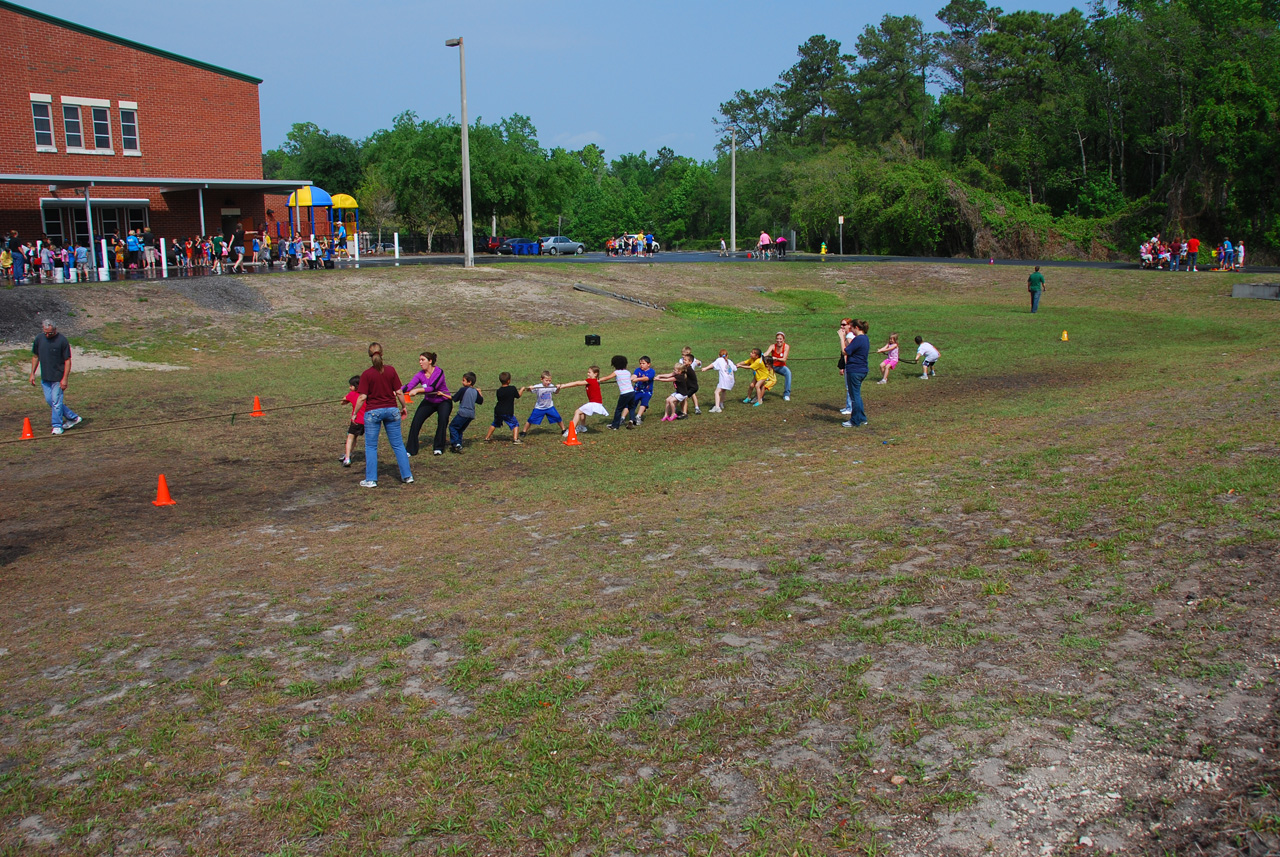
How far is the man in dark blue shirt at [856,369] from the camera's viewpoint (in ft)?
51.0

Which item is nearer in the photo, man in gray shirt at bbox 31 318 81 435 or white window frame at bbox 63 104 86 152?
man in gray shirt at bbox 31 318 81 435

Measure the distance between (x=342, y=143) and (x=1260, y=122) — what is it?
243 ft

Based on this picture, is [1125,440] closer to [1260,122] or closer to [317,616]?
[317,616]

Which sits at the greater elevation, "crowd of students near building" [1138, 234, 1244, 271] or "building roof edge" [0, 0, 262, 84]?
"building roof edge" [0, 0, 262, 84]

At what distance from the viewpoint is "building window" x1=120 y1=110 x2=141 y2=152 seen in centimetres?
4144

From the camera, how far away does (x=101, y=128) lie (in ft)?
134

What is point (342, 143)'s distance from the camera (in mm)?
89938

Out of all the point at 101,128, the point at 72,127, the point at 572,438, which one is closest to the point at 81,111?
the point at 72,127

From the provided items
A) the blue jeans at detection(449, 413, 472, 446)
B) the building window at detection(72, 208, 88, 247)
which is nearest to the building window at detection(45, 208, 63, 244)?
the building window at detection(72, 208, 88, 247)

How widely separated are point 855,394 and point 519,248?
4878 cm

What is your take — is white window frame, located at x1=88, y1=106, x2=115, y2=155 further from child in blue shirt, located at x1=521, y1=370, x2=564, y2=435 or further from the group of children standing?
child in blue shirt, located at x1=521, y1=370, x2=564, y2=435

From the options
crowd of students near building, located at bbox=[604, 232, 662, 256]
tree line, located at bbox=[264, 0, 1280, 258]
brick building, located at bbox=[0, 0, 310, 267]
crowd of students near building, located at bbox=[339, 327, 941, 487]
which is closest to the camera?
crowd of students near building, located at bbox=[339, 327, 941, 487]

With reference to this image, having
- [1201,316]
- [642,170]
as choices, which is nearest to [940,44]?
[1201,316]

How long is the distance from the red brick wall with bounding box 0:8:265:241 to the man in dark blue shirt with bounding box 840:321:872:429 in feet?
121
